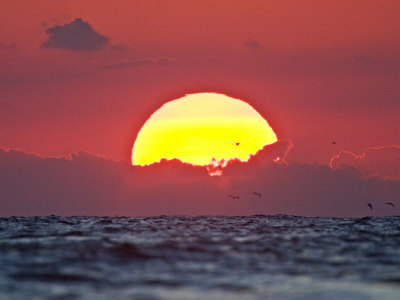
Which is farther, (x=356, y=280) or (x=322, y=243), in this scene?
(x=322, y=243)

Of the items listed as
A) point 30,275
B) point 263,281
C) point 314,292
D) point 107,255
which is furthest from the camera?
point 107,255

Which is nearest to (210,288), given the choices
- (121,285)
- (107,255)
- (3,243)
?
(121,285)

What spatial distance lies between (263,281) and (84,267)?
10.9 metres

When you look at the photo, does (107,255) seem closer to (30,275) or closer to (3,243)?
(30,275)

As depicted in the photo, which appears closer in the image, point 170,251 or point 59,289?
point 59,289

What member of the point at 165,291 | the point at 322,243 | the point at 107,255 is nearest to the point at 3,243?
the point at 107,255

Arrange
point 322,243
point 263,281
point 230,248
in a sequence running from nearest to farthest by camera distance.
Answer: point 263,281 → point 230,248 → point 322,243

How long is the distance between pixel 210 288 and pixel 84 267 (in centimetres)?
1037

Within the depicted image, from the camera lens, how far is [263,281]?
31.4 m

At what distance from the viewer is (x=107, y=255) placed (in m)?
43.3

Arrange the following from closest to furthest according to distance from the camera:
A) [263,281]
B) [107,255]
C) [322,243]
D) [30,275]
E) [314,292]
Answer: [314,292]
[263,281]
[30,275]
[107,255]
[322,243]

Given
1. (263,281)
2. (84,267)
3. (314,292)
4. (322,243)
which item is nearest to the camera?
(314,292)

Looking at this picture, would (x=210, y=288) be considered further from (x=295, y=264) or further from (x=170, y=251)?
(x=170, y=251)

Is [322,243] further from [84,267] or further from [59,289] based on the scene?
[59,289]
